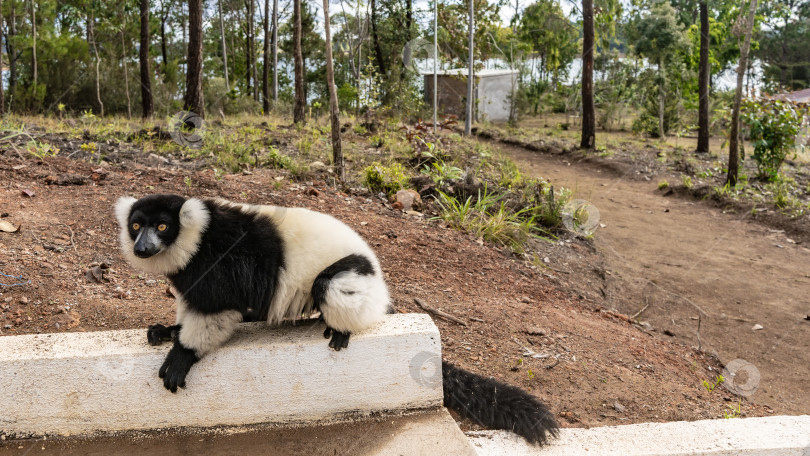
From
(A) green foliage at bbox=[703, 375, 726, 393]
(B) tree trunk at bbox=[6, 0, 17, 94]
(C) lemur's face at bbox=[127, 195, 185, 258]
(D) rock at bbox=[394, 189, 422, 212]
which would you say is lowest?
(A) green foliage at bbox=[703, 375, 726, 393]

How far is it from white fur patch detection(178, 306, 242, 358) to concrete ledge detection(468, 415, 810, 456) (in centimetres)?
128

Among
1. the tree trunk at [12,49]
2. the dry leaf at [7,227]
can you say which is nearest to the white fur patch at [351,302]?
the dry leaf at [7,227]

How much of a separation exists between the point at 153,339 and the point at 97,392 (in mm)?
330

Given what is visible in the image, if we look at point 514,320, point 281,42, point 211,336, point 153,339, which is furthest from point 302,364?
point 281,42

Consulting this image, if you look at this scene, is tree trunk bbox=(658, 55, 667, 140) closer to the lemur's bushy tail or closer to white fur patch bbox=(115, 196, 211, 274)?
the lemur's bushy tail

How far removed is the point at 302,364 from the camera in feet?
9.12

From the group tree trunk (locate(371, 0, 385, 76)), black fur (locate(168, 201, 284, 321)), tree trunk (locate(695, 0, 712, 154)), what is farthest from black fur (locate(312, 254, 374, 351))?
tree trunk (locate(371, 0, 385, 76))

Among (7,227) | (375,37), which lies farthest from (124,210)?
(375,37)

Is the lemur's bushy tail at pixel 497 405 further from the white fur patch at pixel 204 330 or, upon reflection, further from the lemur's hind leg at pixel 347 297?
the white fur patch at pixel 204 330

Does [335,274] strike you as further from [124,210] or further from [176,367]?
[124,210]

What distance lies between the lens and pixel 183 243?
8.59ft

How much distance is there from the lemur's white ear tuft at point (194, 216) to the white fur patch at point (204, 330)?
1.27 ft

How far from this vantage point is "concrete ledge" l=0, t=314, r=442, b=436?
2.66 meters

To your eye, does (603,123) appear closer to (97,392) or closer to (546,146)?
(546,146)
